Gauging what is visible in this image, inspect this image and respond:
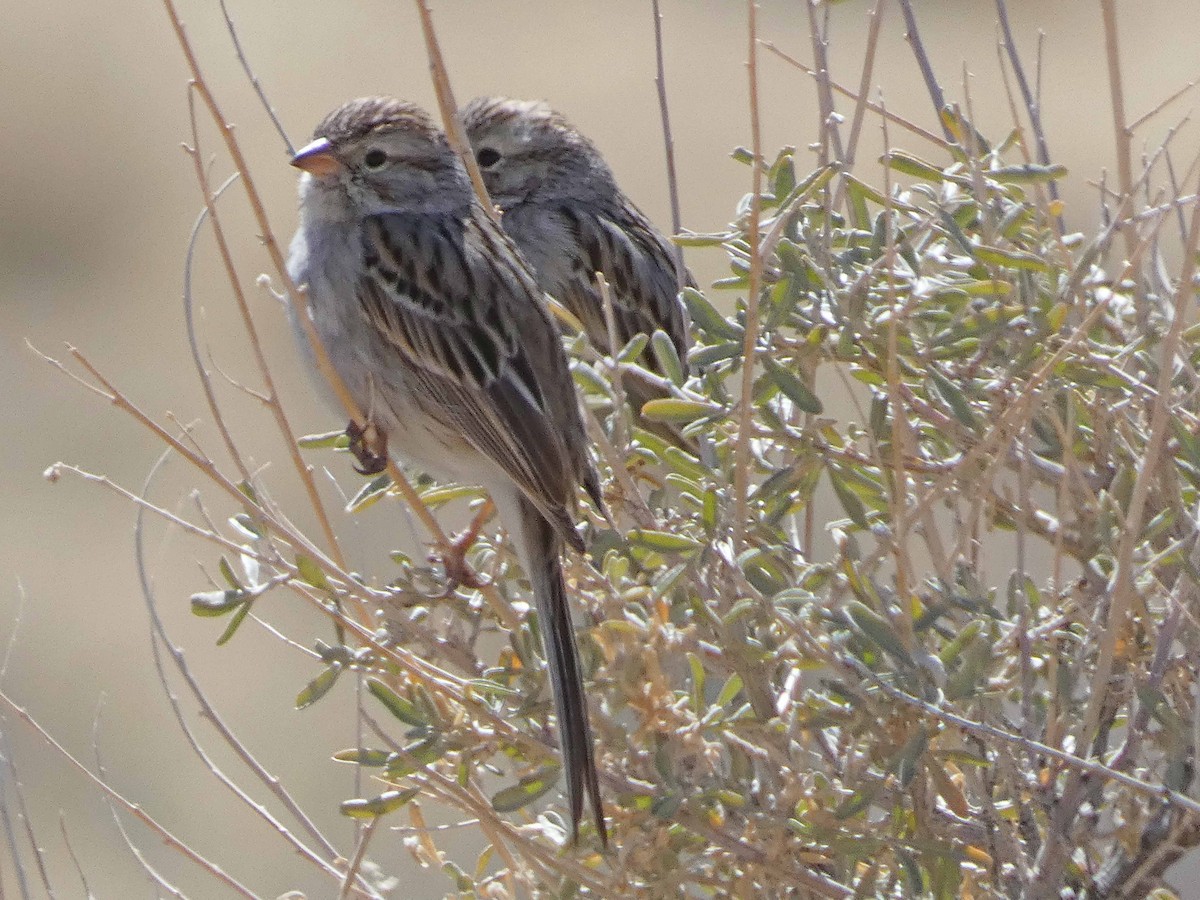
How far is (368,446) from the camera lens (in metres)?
3.73

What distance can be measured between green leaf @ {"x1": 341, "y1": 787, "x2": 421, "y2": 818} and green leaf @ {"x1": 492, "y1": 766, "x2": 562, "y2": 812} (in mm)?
142

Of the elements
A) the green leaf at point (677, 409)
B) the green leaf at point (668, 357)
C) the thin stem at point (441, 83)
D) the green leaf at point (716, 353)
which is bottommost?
the green leaf at point (677, 409)

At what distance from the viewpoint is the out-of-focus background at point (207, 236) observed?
8.37m

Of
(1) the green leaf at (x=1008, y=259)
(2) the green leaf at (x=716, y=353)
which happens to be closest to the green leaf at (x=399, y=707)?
(2) the green leaf at (x=716, y=353)

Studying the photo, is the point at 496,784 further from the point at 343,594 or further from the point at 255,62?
the point at 255,62

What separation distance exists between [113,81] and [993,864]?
50.6 feet

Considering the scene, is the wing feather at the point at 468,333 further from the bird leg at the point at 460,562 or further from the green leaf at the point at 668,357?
the green leaf at the point at 668,357

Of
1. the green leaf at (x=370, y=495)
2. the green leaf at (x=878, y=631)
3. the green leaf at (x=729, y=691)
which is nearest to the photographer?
the green leaf at (x=878, y=631)

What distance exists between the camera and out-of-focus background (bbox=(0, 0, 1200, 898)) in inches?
329

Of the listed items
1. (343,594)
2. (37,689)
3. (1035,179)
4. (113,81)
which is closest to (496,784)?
(37,689)

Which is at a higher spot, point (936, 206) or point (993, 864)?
point (936, 206)

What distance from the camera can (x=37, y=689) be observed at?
8.88 metres

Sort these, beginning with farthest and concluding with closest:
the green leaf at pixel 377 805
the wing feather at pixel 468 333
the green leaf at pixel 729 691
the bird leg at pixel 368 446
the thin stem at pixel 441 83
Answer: the wing feather at pixel 468 333 < the bird leg at pixel 368 446 < the thin stem at pixel 441 83 < the green leaf at pixel 377 805 < the green leaf at pixel 729 691

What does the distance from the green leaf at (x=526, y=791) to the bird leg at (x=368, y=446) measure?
121 cm
